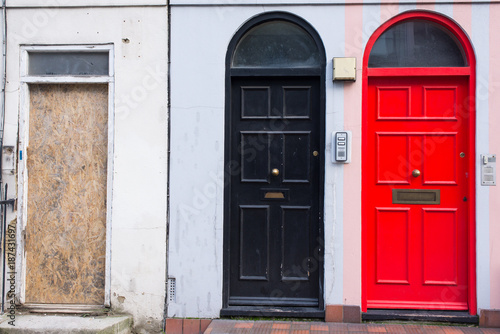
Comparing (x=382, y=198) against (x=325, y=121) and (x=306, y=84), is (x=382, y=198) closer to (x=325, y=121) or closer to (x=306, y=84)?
(x=325, y=121)

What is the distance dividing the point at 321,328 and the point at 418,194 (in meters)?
1.71

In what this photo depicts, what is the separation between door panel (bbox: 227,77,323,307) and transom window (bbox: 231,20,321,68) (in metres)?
0.18

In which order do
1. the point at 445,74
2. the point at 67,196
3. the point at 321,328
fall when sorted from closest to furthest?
the point at 321,328, the point at 445,74, the point at 67,196

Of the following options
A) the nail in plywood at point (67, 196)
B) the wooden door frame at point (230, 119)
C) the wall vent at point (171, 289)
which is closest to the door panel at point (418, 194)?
the wooden door frame at point (230, 119)

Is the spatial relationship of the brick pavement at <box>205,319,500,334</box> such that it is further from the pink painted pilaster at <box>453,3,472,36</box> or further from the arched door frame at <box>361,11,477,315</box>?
the pink painted pilaster at <box>453,3,472,36</box>

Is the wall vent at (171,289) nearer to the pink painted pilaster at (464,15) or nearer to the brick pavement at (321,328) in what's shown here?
the brick pavement at (321,328)

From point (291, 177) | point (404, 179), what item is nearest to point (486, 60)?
point (404, 179)

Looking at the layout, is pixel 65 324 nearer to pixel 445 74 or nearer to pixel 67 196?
pixel 67 196

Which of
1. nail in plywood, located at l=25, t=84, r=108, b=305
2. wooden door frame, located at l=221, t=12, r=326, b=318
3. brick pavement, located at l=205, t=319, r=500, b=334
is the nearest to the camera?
brick pavement, located at l=205, t=319, r=500, b=334

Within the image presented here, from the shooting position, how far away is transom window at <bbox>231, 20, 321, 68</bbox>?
16.2 ft

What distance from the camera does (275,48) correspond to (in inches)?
196

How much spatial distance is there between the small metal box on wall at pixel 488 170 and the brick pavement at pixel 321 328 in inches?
57.3

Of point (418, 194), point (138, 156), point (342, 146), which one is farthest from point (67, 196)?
point (418, 194)

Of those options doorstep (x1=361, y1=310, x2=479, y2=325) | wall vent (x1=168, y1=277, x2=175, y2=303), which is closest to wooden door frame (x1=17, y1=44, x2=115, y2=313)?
wall vent (x1=168, y1=277, x2=175, y2=303)
